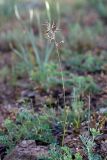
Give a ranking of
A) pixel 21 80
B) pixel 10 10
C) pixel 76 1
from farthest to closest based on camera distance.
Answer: pixel 76 1 < pixel 10 10 < pixel 21 80

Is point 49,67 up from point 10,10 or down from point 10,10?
down

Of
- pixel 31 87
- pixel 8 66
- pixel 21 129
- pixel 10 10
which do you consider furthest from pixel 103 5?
pixel 21 129

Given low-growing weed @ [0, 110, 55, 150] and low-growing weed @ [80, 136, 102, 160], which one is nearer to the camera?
low-growing weed @ [80, 136, 102, 160]

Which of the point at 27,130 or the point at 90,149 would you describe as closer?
the point at 90,149

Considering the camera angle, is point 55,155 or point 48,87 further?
point 48,87

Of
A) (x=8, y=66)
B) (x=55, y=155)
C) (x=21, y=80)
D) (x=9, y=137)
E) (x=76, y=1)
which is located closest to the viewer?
(x=55, y=155)

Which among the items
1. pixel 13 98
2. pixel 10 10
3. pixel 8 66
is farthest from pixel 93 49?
pixel 10 10

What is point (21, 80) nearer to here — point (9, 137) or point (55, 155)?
point (9, 137)

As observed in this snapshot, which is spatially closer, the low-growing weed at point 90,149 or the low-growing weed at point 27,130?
the low-growing weed at point 90,149

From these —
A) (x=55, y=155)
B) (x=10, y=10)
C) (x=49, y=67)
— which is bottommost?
(x=55, y=155)
